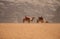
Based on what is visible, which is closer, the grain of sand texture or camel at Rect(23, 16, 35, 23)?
the grain of sand texture

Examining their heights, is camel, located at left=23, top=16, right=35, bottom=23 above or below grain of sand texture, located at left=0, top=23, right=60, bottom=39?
above

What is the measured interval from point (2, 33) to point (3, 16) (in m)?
0.31

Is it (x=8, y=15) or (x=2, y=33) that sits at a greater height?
(x=8, y=15)

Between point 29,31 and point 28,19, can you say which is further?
point 28,19

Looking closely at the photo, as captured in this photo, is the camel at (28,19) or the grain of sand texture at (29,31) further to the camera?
the camel at (28,19)

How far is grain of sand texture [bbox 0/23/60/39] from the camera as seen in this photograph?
0.80m

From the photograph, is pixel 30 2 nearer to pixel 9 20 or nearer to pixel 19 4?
pixel 19 4

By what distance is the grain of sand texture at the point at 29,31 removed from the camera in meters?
0.80

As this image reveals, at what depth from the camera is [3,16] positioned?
108cm

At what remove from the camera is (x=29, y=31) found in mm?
812

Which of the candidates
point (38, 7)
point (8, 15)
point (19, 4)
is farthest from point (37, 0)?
point (8, 15)

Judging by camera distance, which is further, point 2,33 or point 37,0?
point 37,0

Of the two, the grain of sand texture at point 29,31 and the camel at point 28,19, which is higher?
the camel at point 28,19

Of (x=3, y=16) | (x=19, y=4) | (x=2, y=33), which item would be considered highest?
(x=19, y=4)
